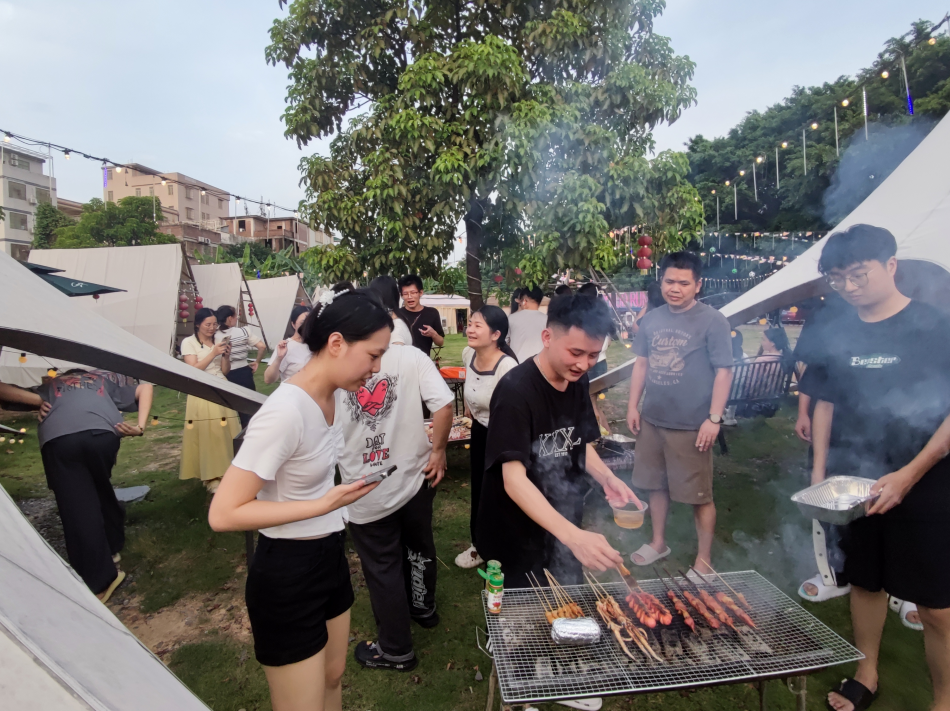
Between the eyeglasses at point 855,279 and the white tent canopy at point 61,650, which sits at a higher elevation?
the eyeglasses at point 855,279

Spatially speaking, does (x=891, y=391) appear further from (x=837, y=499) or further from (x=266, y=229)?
(x=266, y=229)

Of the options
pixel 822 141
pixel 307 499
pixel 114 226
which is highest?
pixel 822 141

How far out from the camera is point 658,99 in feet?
21.4

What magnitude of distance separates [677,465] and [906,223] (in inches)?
104

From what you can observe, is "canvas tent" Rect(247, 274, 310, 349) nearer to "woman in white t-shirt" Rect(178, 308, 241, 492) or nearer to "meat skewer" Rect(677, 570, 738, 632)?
"woman in white t-shirt" Rect(178, 308, 241, 492)

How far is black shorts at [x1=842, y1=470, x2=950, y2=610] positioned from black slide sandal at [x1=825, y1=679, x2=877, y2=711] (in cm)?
60

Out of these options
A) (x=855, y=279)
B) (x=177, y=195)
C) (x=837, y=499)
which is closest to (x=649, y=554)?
(x=837, y=499)

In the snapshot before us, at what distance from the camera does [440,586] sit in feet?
12.9

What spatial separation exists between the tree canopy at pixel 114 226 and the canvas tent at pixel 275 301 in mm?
20308

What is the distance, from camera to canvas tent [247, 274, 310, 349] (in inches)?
795

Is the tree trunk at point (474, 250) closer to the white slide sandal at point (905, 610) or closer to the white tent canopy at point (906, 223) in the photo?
the white tent canopy at point (906, 223)

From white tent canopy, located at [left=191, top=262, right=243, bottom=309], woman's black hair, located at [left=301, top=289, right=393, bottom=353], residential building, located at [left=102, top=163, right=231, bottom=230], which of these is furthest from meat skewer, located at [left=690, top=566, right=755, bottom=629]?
residential building, located at [left=102, top=163, right=231, bottom=230]

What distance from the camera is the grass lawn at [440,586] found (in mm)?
2842

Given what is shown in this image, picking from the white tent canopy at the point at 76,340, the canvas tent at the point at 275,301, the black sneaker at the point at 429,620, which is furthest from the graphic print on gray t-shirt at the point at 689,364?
the canvas tent at the point at 275,301
